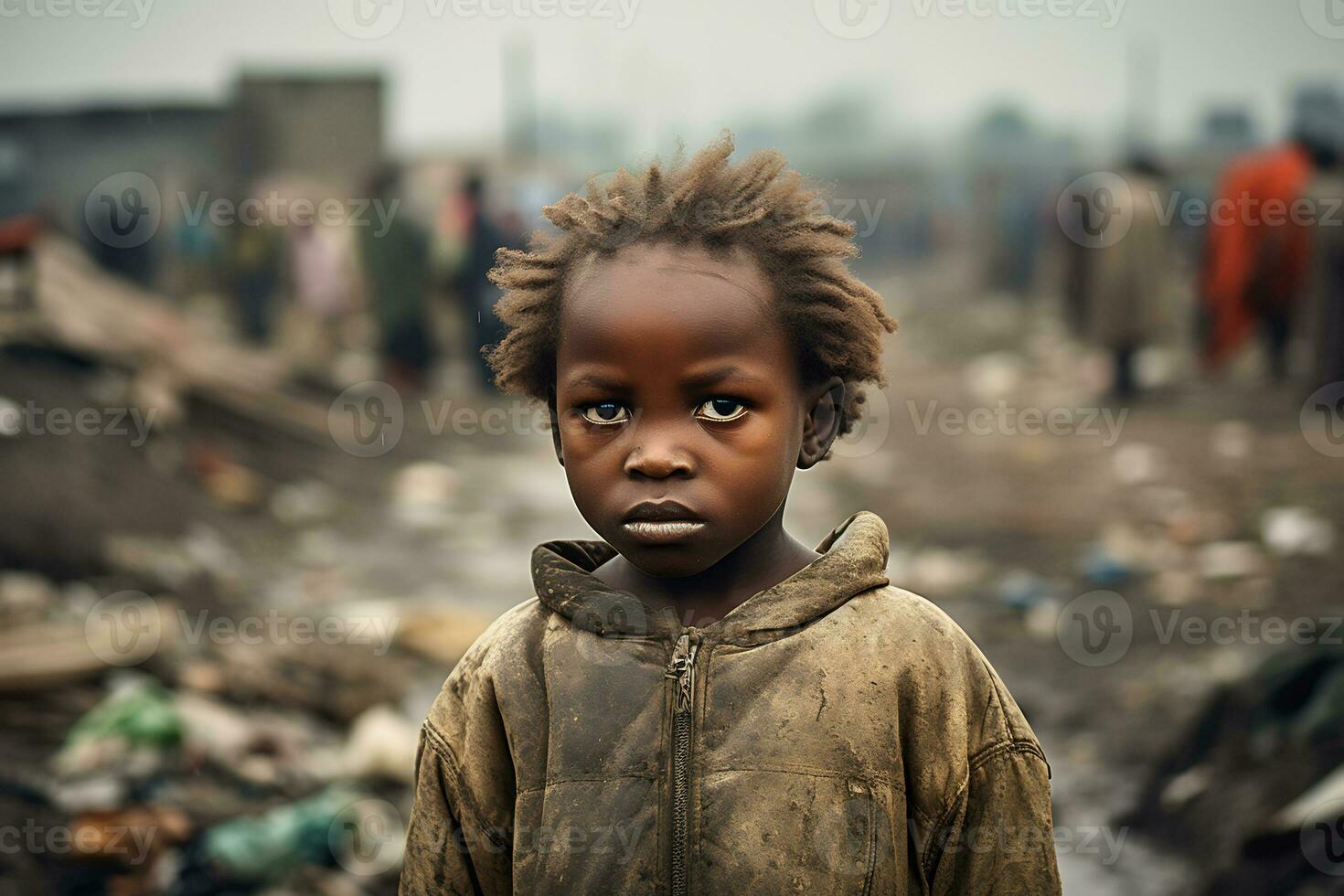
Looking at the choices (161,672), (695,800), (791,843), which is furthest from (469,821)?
(161,672)

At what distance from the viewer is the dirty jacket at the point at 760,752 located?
5.64ft

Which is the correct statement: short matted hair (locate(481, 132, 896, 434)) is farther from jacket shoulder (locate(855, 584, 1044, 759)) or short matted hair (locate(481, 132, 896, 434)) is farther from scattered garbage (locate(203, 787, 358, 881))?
scattered garbage (locate(203, 787, 358, 881))

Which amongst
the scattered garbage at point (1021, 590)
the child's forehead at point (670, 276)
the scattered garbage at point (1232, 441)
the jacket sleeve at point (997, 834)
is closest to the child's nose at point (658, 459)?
the child's forehead at point (670, 276)

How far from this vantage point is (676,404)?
168 cm

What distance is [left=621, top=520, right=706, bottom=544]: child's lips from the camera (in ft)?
5.46

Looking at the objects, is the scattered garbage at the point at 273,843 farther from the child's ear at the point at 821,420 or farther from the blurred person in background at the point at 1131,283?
the blurred person in background at the point at 1131,283

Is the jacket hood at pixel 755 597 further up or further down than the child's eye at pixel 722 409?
further down

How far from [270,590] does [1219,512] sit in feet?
16.1

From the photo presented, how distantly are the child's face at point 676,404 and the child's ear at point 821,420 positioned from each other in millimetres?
103

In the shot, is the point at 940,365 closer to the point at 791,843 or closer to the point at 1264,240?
the point at 1264,240

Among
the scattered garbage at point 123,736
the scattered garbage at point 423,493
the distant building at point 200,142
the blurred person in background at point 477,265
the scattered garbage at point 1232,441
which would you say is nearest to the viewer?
the scattered garbage at point 123,736

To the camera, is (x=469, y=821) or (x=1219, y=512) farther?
(x=1219, y=512)

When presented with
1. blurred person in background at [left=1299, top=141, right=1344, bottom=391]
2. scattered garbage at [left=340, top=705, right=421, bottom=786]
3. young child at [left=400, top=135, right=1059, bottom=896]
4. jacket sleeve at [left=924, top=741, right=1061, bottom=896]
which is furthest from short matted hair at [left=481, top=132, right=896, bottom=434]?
blurred person in background at [left=1299, top=141, right=1344, bottom=391]

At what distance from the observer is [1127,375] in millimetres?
8211
